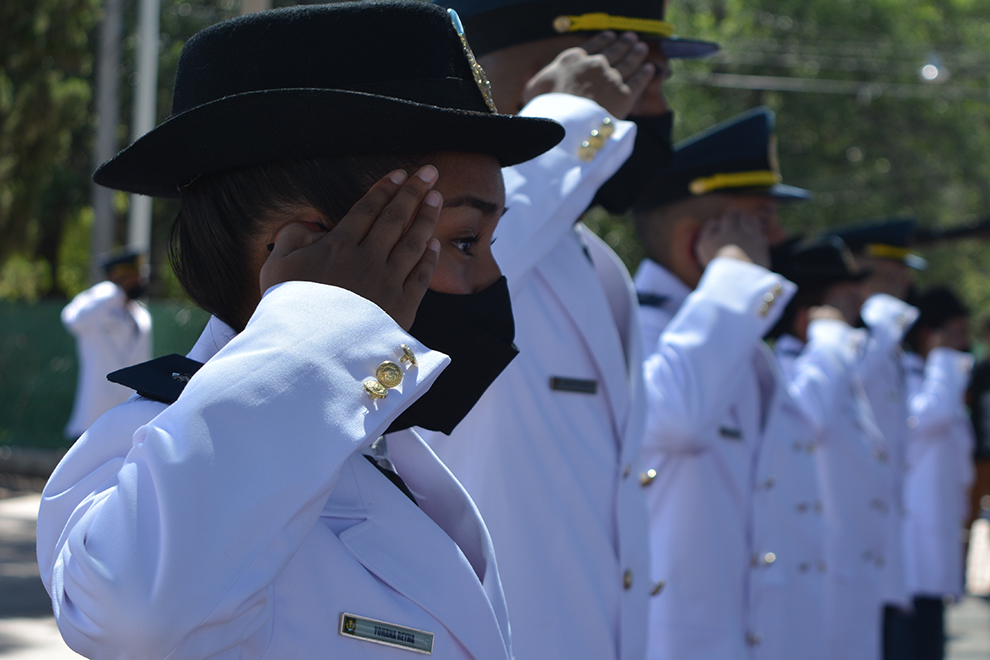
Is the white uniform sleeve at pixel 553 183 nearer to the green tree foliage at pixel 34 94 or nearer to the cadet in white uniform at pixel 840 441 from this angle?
the cadet in white uniform at pixel 840 441

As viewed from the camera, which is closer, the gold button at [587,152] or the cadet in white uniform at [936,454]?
the gold button at [587,152]

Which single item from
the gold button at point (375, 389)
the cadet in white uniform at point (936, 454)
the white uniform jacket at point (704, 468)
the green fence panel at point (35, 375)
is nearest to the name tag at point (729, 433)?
the white uniform jacket at point (704, 468)

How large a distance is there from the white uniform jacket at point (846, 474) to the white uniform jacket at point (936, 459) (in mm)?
3150

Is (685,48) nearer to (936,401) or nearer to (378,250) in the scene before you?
(378,250)

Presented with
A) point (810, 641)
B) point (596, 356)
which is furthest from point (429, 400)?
point (810, 641)

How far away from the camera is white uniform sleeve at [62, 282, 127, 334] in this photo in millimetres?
11000

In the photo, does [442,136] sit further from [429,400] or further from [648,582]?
[648,582]

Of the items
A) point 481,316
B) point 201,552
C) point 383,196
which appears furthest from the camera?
point 481,316

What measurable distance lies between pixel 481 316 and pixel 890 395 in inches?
223

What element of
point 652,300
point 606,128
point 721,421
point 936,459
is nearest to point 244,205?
point 606,128

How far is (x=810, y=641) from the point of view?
4.07 m

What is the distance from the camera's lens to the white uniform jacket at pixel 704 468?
3.32 m

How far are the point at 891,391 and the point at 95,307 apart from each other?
7099 millimetres

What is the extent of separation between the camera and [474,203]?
5.76ft
